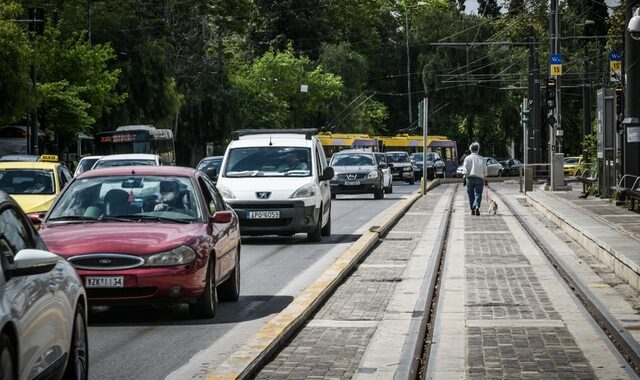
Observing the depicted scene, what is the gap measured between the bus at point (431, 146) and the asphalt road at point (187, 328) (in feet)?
256

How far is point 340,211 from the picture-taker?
3784cm

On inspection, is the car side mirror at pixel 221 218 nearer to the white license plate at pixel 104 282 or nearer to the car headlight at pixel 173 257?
the car headlight at pixel 173 257

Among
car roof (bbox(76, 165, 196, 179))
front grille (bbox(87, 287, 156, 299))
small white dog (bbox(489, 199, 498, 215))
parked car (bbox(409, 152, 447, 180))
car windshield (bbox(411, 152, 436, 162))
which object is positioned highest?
car roof (bbox(76, 165, 196, 179))

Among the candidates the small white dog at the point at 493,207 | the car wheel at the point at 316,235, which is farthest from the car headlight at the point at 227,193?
the small white dog at the point at 493,207

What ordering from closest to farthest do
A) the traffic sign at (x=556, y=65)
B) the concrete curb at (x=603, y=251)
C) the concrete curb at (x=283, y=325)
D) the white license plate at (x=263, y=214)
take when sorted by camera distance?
1. the concrete curb at (x=283, y=325)
2. the concrete curb at (x=603, y=251)
3. the white license plate at (x=263, y=214)
4. the traffic sign at (x=556, y=65)

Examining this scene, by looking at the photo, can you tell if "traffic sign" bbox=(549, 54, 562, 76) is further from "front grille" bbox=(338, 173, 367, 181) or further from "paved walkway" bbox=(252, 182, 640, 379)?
"paved walkway" bbox=(252, 182, 640, 379)

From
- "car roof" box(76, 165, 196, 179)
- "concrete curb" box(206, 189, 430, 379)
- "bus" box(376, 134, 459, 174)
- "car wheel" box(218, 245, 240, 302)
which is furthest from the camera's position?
"bus" box(376, 134, 459, 174)

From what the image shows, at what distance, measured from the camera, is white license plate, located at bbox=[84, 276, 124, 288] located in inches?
491

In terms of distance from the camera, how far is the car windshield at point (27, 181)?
2161cm

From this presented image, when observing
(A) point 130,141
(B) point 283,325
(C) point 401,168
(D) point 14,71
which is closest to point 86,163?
(D) point 14,71

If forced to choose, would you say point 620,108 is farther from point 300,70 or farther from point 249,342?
point 300,70

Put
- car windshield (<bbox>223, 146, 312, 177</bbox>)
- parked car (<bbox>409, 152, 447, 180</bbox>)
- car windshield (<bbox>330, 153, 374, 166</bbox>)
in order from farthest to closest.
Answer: parked car (<bbox>409, 152, 447, 180</bbox>) < car windshield (<bbox>330, 153, 374, 166</bbox>) < car windshield (<bbox>223, 146, 312, 177</bbox>)

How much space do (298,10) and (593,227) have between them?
8448 cm

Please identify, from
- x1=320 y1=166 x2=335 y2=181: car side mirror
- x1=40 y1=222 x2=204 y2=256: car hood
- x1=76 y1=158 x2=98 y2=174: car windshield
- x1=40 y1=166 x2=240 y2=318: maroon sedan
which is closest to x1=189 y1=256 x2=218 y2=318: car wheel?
x1=40 y1=166 x2=240 y2=318: maroon sedan
